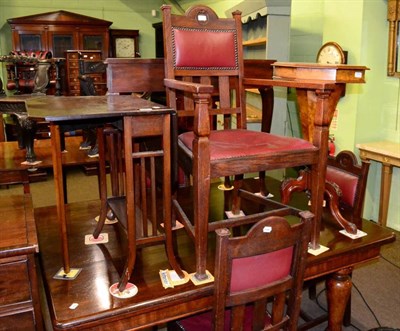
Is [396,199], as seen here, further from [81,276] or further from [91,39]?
[91,39]

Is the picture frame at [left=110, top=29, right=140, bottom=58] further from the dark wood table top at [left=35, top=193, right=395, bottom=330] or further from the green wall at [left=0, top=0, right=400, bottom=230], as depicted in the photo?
the dark wood table top at [left=35, top=193, right=395, bottom=330]

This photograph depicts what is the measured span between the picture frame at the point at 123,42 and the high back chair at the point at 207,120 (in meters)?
4.65

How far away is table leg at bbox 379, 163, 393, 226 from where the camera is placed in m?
3.28

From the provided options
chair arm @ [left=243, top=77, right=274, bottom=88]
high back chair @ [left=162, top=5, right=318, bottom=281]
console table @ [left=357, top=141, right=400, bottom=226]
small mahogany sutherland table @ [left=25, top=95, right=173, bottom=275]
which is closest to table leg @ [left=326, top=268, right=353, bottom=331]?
high back chair @ [left=162, top=5, right=318, bottom=281]

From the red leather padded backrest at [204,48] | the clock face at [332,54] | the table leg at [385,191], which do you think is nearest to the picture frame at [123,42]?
the clock face at [332,54]

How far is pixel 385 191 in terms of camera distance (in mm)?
3361

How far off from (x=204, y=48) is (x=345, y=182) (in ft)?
3.30

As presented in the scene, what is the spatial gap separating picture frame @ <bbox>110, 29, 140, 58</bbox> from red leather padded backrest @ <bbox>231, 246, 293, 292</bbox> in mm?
5915

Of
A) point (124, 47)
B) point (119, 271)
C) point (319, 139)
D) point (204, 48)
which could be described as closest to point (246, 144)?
point (319, 139)

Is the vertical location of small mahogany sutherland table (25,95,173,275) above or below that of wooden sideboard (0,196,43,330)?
above

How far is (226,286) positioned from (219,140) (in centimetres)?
80

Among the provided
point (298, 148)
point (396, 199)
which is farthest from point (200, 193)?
point (396, 199)

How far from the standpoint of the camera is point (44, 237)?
1.96 meters

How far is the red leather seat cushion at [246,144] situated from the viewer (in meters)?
1.67
